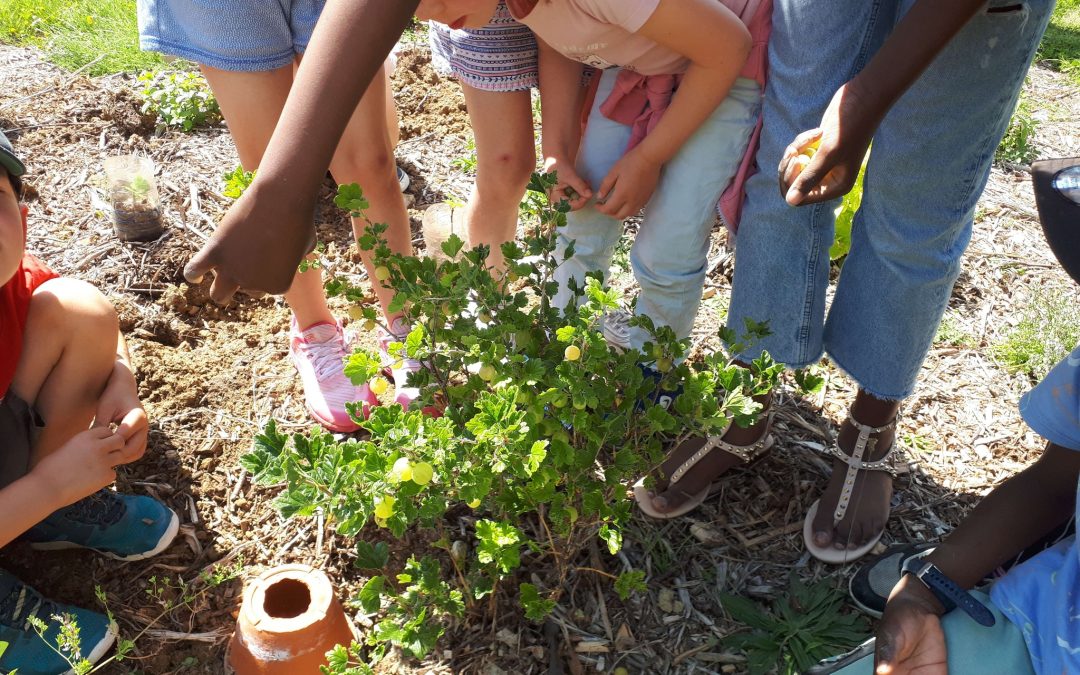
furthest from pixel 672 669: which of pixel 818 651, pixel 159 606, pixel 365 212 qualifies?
pixel 365 212

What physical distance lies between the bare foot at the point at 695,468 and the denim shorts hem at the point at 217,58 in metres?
1.50

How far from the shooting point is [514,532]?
4.71 ft

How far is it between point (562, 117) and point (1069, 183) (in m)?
1.23

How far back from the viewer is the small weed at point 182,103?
398 centimetres

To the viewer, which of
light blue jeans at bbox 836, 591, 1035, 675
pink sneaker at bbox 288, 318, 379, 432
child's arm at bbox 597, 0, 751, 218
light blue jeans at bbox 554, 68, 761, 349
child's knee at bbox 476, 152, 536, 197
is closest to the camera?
light blue jeans at bbox 836, 591, 1035, 675

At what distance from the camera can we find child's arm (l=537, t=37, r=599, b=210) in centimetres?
219

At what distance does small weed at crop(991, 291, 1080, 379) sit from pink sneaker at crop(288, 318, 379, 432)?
84.9 inches

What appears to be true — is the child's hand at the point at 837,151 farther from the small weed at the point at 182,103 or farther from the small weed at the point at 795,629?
the small weed at the point at 182,103

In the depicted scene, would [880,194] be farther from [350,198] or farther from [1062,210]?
[350,198]

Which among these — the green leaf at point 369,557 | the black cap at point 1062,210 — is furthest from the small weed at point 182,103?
the black cap at point 1062,210

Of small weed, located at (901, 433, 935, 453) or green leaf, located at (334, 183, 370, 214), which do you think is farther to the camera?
small weed, located at (901, 433, 935, 453)

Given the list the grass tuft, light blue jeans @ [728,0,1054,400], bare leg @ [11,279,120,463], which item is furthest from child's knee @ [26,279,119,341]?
the grass tuft

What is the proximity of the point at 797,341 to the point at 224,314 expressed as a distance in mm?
2102

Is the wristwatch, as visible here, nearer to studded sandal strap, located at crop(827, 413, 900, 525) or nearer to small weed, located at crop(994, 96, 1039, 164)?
studded sandal strap, located at crop(827, 413, 900, 525)
